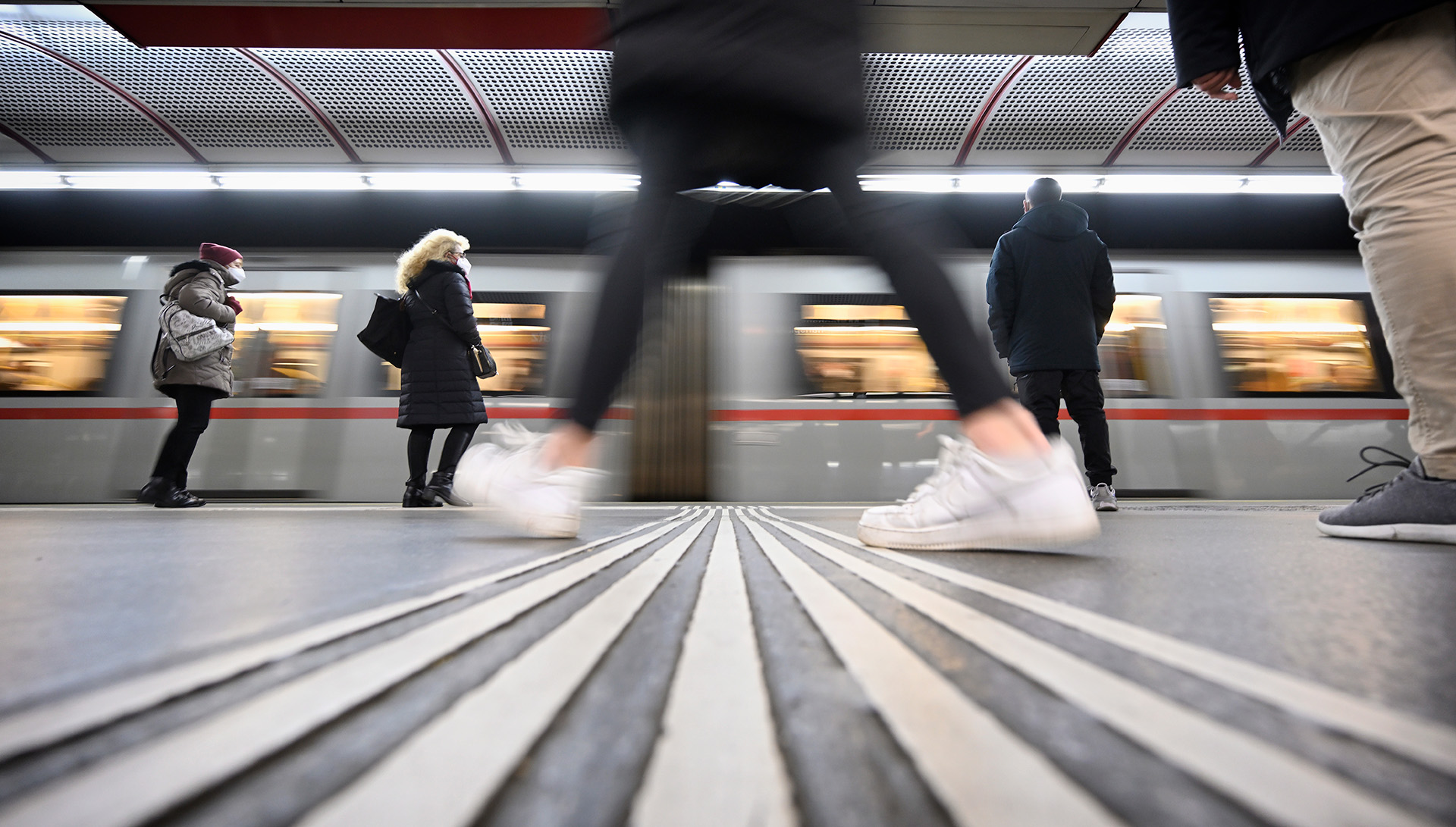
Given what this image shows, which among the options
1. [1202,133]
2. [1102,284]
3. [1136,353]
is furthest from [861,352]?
[1202,133]

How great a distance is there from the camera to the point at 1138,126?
4.24m

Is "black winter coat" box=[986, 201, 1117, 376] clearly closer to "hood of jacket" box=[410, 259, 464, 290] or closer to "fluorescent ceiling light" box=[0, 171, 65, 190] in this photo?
"hood of jacket" box=[410, 259, 464, 290]

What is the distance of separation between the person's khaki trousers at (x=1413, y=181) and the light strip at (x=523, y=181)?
3599mm

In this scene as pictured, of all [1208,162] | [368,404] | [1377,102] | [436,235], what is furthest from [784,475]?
[1208,162]

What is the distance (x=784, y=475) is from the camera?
4.31m

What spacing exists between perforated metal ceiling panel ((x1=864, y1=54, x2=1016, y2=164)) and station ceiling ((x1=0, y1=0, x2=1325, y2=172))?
13 mm

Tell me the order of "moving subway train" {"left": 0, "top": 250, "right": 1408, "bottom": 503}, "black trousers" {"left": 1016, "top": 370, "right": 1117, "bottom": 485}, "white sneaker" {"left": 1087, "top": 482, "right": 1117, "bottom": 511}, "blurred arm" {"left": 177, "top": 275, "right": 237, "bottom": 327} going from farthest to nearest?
1. "moving subway train" {"left": 0, "top": 250, "right": 1408, "bottom": 503}
2. "blurred arm" {"left": 177, "top": 275, "right": 237, "bottom": 327}
3. "black trousers" {"left": 1016, "top": 370, "right": 1117, "bottom": 485}
4. "white sneaker" {"left": 1087, "top": 482, "right": 1117, "bottom": 511}

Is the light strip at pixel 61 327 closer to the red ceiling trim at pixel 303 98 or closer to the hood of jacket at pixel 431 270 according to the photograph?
the red ceiling trim at pixel 303 98

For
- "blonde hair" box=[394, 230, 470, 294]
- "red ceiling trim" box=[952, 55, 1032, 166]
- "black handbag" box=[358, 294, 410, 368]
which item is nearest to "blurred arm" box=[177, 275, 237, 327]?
"black handbag" box=[358, 294, 410, 368]

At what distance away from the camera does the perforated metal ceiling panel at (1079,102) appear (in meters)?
→ 3.57

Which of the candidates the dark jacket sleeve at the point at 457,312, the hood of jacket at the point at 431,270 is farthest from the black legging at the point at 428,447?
the hood of jacket at the point at 431,270

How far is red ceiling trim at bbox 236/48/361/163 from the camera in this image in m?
3.51

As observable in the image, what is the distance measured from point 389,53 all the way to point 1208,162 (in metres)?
5.63

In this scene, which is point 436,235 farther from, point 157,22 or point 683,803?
point 683,803
